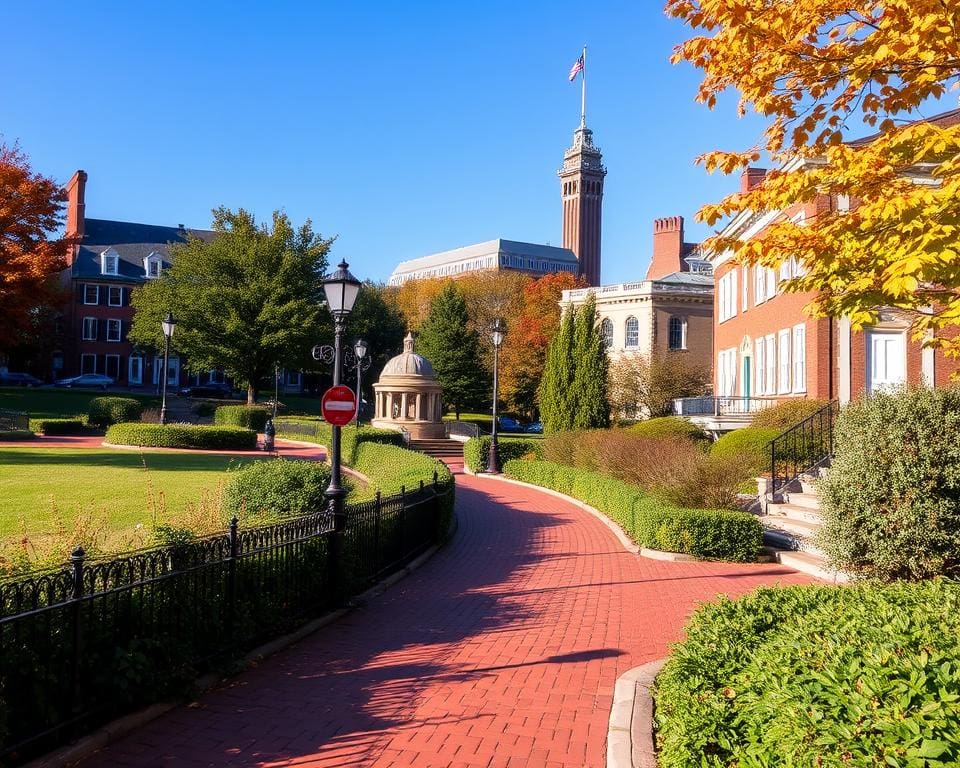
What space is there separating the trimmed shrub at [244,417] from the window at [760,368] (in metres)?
24.6

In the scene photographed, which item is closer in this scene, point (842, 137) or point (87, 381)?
point (842, 137)

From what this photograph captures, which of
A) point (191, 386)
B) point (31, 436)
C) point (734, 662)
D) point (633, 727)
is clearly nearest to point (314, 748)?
point (633, 727)

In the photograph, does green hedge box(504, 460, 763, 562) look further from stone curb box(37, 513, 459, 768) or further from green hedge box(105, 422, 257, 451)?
green hedge box(105, 422, 257, 451)

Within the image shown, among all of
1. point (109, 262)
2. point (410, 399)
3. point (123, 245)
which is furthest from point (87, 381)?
point (410, 399)

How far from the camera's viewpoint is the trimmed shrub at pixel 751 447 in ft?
57.4

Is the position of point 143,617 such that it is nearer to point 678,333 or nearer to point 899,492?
point 899,492

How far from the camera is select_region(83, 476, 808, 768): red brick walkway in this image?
214 inches

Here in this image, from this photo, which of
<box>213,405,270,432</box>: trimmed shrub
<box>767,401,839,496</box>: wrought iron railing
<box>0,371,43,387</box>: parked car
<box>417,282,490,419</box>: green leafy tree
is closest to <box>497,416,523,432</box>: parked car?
<box>417,282,490,419</box>: green leafy tree

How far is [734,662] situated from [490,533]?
36.0ft

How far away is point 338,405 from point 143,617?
4.17m

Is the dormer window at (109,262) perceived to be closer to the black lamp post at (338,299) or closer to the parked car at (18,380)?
the parked car at (18,380)

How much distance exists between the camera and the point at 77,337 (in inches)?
2564

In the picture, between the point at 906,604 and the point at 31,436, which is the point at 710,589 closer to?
the point at 906,604

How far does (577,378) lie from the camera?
3027 cm
